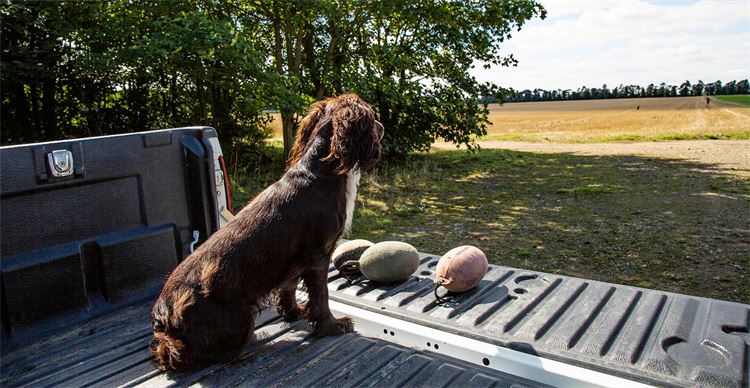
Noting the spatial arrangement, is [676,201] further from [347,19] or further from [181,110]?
[181,110]

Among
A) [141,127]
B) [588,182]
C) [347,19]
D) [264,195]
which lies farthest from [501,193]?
[264,195]

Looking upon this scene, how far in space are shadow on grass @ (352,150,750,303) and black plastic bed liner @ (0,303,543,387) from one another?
12.3 feet

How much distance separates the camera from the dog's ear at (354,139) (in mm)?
2613

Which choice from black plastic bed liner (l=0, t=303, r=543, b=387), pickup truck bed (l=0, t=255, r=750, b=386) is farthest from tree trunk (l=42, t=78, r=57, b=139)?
black plastic bed liner (l=0, t=303, r=543, b=387)

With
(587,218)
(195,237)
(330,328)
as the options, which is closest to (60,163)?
(195,237)

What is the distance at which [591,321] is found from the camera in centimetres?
264

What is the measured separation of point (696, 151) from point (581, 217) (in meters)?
10.8

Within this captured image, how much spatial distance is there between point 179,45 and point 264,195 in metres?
6.75

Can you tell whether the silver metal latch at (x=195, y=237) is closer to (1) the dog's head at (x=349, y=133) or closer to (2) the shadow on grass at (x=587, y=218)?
(1) the dog's head at (x=349, y=133)

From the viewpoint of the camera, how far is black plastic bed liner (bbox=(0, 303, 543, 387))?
225 centimetres

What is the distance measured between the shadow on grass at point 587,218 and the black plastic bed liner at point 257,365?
3.75 meters

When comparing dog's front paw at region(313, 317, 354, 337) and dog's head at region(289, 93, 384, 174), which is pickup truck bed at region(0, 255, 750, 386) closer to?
dog's front paw at region(313, 317, 354, 337)

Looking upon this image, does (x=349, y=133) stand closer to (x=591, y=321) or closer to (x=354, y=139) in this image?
(x=354, y=139)

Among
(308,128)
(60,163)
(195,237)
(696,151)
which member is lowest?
(696,151)
